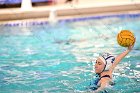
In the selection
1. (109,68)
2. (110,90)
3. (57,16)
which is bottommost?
(110,90)

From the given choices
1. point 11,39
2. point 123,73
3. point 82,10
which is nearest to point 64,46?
point 11,39

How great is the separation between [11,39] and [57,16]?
→ 95.2 inches

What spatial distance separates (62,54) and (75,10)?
375cm

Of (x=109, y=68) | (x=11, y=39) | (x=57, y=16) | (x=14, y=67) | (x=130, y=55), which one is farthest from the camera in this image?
(x=57, y=16)

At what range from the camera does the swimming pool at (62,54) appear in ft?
20.6

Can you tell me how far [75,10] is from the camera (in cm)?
1170

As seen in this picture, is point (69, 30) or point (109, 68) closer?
point (109, 68)

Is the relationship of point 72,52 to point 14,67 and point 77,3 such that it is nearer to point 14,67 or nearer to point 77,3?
point 14,67

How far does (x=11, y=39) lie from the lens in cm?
945

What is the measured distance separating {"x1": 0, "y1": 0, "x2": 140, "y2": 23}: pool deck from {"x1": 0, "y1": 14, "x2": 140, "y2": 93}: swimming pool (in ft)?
1.16

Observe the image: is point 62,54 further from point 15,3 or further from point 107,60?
point 15,3

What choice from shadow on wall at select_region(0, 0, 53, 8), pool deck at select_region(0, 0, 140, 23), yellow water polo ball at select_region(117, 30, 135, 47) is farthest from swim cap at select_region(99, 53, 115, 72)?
shadow on wall at select_region(0, 0, 53, 8)

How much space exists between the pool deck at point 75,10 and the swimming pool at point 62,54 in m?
0.35

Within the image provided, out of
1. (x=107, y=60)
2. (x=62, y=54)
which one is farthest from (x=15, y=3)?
(x=107, y=60)
